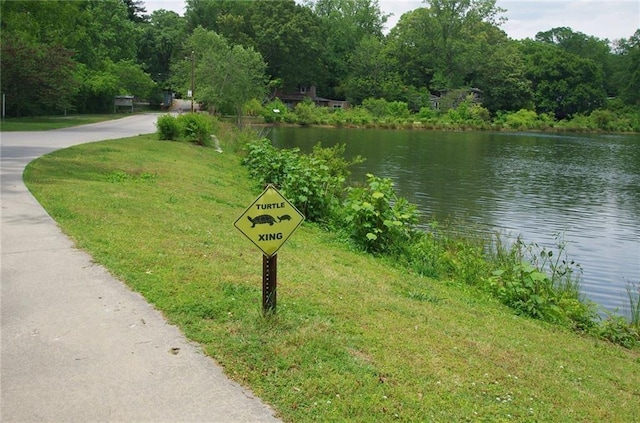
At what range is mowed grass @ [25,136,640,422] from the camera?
4.35 meters

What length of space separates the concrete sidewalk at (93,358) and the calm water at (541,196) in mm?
8184

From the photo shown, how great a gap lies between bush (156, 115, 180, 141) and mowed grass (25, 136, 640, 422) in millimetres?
16994

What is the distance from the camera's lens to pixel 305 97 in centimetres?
9331

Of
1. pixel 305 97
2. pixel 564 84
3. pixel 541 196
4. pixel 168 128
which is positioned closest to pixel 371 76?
pixel 305 97

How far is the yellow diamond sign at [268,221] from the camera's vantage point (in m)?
4.91

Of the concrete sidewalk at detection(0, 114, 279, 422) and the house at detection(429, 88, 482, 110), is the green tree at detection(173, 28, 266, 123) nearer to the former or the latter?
the concrete sidewalk at detection(0, 114, 279, 422)

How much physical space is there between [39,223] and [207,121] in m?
21.1

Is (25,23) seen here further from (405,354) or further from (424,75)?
(424,75)

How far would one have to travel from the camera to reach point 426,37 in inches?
4053

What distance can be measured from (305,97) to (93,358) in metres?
90.8

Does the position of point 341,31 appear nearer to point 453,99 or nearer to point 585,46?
point 453,99

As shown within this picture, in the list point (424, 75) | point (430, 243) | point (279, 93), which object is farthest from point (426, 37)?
point (430, 243)

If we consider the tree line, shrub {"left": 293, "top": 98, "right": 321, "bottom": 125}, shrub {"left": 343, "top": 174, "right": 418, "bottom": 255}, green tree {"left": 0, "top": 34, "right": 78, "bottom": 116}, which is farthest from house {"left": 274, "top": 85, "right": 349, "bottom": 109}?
shrub {"left": 343, "top": 174, "right": 418, "bottom": 255}

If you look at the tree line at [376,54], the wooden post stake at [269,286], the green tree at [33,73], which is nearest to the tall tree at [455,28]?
the tree line at [376,54]
